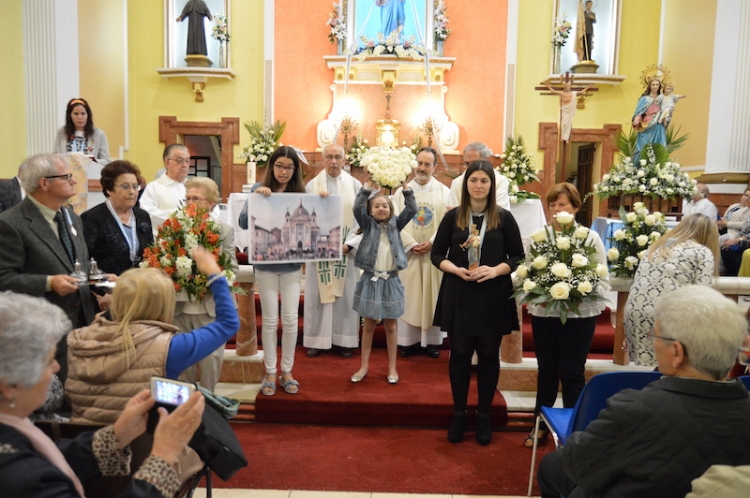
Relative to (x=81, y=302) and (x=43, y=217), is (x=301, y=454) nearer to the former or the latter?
(x=81, y=302)

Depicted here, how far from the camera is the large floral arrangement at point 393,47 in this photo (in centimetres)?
1039

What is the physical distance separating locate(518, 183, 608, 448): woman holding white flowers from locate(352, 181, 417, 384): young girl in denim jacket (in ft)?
3.61

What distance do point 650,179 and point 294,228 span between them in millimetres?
4676

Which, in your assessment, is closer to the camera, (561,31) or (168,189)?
(168,189)

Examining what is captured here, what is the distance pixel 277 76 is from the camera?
11.0 m

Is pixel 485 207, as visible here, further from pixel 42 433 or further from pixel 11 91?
pixel 11 91

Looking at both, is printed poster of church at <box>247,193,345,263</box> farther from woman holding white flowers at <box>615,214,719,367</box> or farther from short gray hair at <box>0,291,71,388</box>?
short gray hair at <box>0,291,71,388</box>

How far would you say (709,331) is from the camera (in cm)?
179

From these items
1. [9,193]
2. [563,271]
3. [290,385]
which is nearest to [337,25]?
[9,193]

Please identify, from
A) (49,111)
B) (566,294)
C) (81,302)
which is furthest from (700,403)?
(49,111)

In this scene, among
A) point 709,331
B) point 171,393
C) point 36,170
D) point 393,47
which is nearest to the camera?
point 171,393

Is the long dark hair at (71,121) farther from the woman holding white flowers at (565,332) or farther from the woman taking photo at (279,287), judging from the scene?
the woman holding white flowers at (565,332)

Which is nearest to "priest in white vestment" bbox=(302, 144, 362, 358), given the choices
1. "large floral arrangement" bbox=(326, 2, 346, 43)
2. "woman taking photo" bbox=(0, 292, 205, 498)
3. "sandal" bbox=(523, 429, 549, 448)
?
"sandal" bbox=(523, 429, 549, 448)

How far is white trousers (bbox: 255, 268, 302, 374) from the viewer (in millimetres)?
4273
